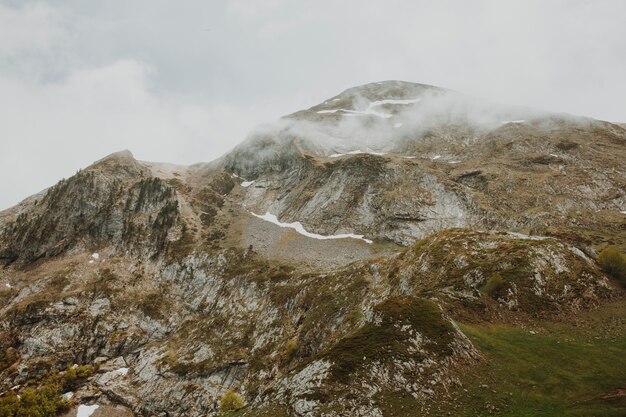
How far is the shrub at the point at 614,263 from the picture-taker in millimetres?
46469

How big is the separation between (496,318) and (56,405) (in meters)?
86.2

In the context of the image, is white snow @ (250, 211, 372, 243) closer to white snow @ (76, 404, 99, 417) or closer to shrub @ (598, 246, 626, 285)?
white snow @ (76, 404, 99, 417)

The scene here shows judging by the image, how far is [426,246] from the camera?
222 ft

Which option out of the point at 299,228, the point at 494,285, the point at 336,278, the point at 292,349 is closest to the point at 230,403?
the point at 292,349

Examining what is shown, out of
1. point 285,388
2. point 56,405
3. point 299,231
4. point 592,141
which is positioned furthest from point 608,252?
point 592,141

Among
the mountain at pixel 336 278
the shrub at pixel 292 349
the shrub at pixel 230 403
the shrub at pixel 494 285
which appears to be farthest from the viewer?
the shrub at pixel 292 349

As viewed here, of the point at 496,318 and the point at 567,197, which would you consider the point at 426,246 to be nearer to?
the point at 496,318

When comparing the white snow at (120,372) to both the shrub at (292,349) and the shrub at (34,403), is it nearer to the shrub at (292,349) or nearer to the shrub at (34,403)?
the shrub at (34,403)

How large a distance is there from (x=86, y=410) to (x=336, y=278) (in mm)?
58482

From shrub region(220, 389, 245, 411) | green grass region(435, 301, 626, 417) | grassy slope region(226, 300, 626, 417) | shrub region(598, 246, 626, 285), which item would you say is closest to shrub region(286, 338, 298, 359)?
shrub region(220, 389, 245, 411)

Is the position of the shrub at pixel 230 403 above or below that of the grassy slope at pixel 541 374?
below

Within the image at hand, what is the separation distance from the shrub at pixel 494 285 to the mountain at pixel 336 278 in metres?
0.19

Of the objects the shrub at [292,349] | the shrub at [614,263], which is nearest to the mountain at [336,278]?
the shrub at [292,349]

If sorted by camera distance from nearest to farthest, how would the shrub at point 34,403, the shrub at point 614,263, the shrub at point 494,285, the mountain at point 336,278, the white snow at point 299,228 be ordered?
the mountain at point 336,278
the shrub at point 494,285
the shrub at point 614,263
the shrub at point 34,403
the white snow at point 299,228
